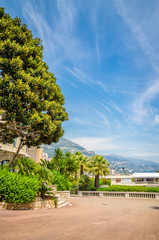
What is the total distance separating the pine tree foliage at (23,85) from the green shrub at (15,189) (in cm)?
371

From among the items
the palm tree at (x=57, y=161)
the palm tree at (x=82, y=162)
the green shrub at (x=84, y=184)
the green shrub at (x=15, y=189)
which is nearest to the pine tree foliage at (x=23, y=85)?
the green shrub at (x=15, y=189)

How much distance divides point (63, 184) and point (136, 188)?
16.6 m

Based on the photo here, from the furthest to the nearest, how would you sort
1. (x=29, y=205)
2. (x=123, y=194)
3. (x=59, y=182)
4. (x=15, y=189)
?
(x=123, y=194) → (x=59, y=182) → (x=29, y=205) → (x=15, y=189)

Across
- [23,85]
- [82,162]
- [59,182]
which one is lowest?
[59,182]

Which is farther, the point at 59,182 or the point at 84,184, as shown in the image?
the point at 84,184

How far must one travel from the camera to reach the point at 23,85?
12.7m

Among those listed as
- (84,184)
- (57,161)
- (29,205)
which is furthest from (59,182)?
(84,184)

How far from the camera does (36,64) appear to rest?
50.2 ft

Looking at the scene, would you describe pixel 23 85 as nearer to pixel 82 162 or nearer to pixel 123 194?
pixel 123 194

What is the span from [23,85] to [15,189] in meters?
6.63

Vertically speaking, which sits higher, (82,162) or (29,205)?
(82,162)

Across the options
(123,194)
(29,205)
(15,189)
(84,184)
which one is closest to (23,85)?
(15,189)

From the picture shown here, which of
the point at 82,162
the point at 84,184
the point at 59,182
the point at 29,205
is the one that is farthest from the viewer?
the point at 82,162

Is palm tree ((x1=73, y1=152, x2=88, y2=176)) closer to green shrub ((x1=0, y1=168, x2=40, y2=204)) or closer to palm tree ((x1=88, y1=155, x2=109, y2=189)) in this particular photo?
palm tree ((x1=88, y1=155, x2=109, y2=189))
